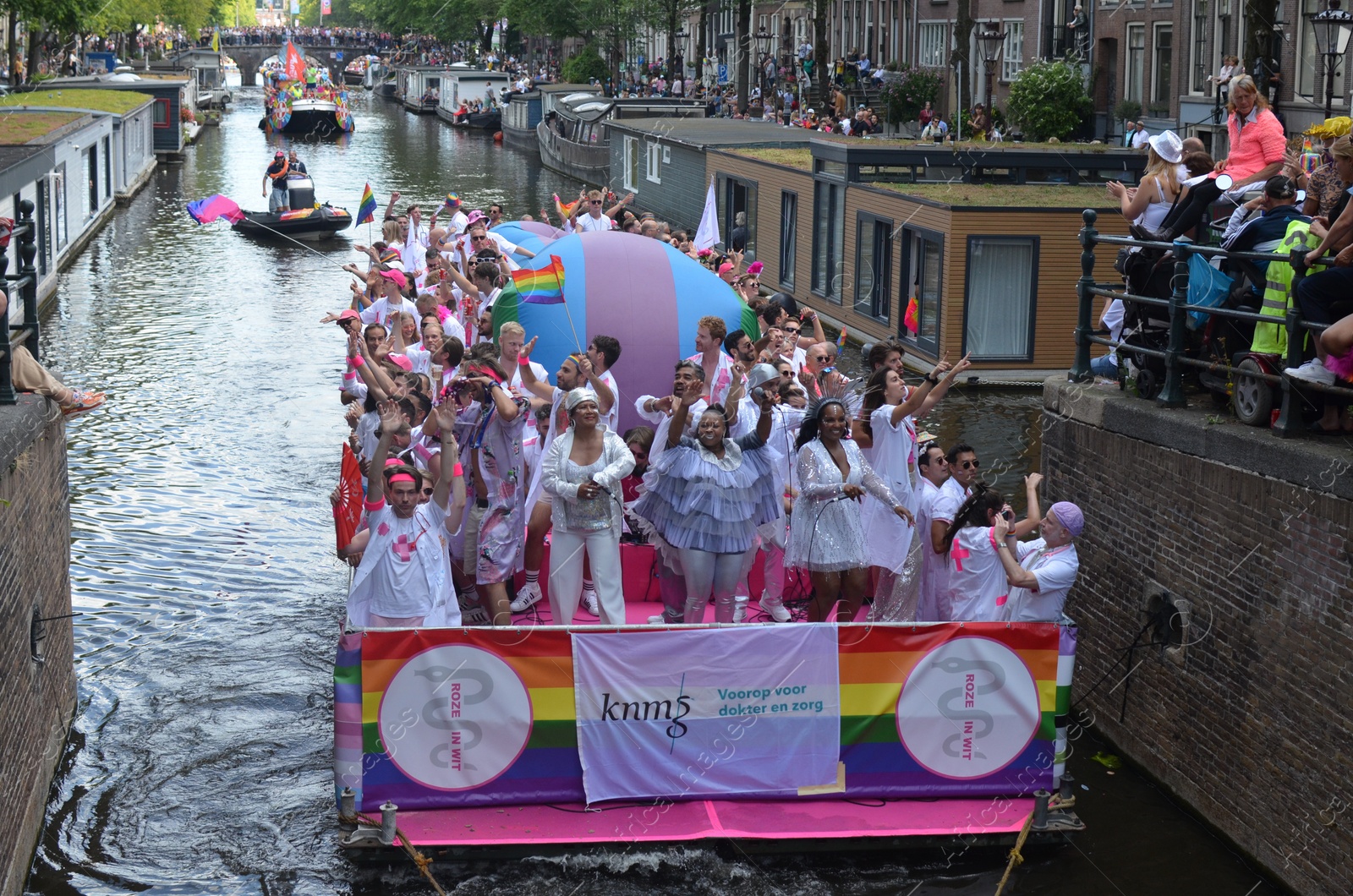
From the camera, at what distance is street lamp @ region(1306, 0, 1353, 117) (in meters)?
20.8

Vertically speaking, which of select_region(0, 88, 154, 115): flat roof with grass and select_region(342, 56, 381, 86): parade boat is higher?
select_region(342, 56, 381, 86): parade boat

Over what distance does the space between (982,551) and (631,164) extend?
36093 mm

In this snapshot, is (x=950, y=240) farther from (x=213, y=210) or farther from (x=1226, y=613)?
(x=1226, y=613)

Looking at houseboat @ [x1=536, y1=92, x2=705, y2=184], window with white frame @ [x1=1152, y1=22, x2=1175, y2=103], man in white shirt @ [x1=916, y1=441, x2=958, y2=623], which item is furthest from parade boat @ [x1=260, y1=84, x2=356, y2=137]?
man in white shirt @ [x1=916, y1=441, x2=958, y2=623]

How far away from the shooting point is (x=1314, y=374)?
808 centimetres

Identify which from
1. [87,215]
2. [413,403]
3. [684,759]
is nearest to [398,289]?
[413,403]

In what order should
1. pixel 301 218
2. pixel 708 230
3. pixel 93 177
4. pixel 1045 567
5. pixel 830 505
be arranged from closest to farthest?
pixel 1045 567
pixel 830 505
pixel 708 230
pixel 301 218
pixel 93 177

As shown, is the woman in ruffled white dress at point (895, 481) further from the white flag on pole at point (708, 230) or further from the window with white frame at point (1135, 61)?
the window with white frame at point (1135, 61)

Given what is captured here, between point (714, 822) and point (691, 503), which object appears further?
point (691, 503)

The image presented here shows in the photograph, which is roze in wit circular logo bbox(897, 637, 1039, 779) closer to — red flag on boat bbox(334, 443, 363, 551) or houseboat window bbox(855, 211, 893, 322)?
red flag on boat bbox(334, 443, 363, 551)

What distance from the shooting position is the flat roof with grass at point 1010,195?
818 inches

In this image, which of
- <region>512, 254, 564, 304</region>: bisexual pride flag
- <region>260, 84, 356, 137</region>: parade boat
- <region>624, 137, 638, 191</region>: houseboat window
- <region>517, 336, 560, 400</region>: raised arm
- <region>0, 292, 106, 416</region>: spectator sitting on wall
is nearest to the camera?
<region>0, 292, 106, 416</region>: spectator sitting on wall

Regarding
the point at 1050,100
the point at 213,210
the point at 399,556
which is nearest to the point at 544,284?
the point at 213,210

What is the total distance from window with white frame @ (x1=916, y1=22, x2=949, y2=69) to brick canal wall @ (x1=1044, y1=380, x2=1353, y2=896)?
153 feet
